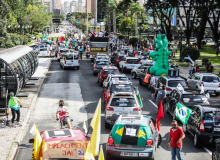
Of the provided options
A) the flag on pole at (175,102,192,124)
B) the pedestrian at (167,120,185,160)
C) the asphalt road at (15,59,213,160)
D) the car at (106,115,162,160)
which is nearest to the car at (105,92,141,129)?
the asphalt road at (15,59,213,160)

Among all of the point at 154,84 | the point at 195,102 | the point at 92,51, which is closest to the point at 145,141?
the point at 195,102

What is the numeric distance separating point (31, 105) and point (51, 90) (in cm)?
653

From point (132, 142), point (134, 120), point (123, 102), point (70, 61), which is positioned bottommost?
point (70, 61)

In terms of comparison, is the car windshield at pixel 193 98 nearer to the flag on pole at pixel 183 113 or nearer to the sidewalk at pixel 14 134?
the flag on pole at pixel 183 113

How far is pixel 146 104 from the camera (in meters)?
23.0

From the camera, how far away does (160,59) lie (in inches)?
1299

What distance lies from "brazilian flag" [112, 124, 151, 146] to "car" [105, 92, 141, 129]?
4225 mm

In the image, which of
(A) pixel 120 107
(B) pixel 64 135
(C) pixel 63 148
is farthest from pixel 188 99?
(C) pixel 63 148

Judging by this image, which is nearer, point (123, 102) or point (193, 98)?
point (123, 102)

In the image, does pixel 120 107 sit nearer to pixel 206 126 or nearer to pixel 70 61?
pixel 206 126

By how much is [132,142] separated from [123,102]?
4.75 meters

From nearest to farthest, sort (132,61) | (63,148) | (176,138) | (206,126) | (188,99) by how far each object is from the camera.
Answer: (63,148)
(176,138)
(206,126)
(188,99)
(132,61)

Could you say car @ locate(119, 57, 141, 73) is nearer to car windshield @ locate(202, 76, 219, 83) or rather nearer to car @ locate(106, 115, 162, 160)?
car windshield @ locate(202, 76, 219, 83)

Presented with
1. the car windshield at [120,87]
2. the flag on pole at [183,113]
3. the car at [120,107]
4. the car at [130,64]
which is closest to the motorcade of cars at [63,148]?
the flag on pole at [183,113]
